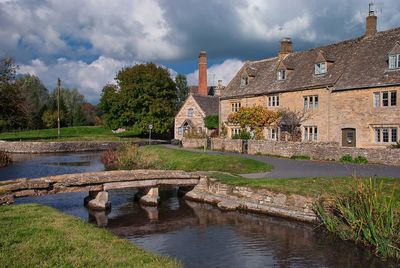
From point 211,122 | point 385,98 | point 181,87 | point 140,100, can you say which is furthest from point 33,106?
point 385,98

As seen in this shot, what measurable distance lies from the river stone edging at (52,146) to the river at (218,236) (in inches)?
1422

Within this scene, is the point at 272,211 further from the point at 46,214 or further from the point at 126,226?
the point at 46,214

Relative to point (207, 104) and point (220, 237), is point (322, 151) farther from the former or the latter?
point (207, 104)

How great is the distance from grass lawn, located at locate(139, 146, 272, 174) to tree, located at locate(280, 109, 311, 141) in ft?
37.8

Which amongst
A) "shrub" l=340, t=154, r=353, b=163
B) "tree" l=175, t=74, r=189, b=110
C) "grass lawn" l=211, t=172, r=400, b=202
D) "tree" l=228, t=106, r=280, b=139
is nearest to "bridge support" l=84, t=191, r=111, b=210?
"grass lawn" l=211, t=172, r=400, b=202

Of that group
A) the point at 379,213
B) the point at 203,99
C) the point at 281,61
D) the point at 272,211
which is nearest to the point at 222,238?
the point at 272,211

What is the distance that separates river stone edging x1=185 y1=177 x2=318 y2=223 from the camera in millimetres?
18109

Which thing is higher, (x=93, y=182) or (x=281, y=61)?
(x=281, y=61)

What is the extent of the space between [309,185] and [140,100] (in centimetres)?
5093

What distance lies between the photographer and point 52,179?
760 inches

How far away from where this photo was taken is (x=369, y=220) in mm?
13383

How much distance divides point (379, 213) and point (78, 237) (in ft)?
30.4

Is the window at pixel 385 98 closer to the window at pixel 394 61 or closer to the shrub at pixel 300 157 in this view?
the window at pixel 394 61

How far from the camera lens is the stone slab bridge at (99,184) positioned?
18391mm
